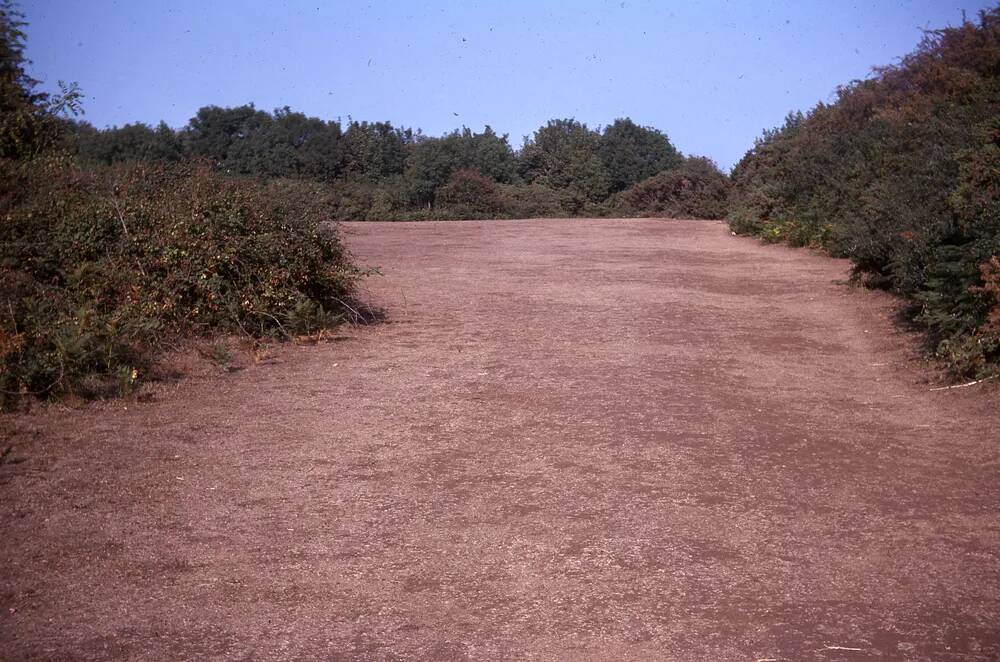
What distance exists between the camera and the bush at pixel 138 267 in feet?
26.9

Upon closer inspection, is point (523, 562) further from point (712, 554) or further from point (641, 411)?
point (641, 411)

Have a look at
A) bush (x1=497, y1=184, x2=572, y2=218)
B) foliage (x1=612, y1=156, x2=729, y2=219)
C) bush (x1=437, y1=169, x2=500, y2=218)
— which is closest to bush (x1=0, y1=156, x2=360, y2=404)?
foliage (x1=612, y1=156, x2=729, y2=219)

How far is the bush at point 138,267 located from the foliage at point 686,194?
35590mm

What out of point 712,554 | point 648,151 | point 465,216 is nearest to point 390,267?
point 712,554

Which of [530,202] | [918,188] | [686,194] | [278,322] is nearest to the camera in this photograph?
[278,322]

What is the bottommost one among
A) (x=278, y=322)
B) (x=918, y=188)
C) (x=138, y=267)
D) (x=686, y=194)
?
(x=278, y=322)

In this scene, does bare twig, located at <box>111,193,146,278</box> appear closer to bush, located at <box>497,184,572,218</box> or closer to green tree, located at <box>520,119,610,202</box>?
bush, located at <box>497,184,572,218</box>

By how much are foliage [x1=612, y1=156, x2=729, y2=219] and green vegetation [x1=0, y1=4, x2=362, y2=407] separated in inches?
1402

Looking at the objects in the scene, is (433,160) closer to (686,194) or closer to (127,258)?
(686,194)

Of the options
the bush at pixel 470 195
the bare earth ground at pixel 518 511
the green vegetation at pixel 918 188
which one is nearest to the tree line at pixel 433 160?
the bush at pixel 470 195

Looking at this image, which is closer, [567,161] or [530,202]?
[530,202]

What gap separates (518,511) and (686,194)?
44.7 metres

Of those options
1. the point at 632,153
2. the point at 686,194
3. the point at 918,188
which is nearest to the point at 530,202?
the point at 686,194

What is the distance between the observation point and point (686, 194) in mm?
48594
